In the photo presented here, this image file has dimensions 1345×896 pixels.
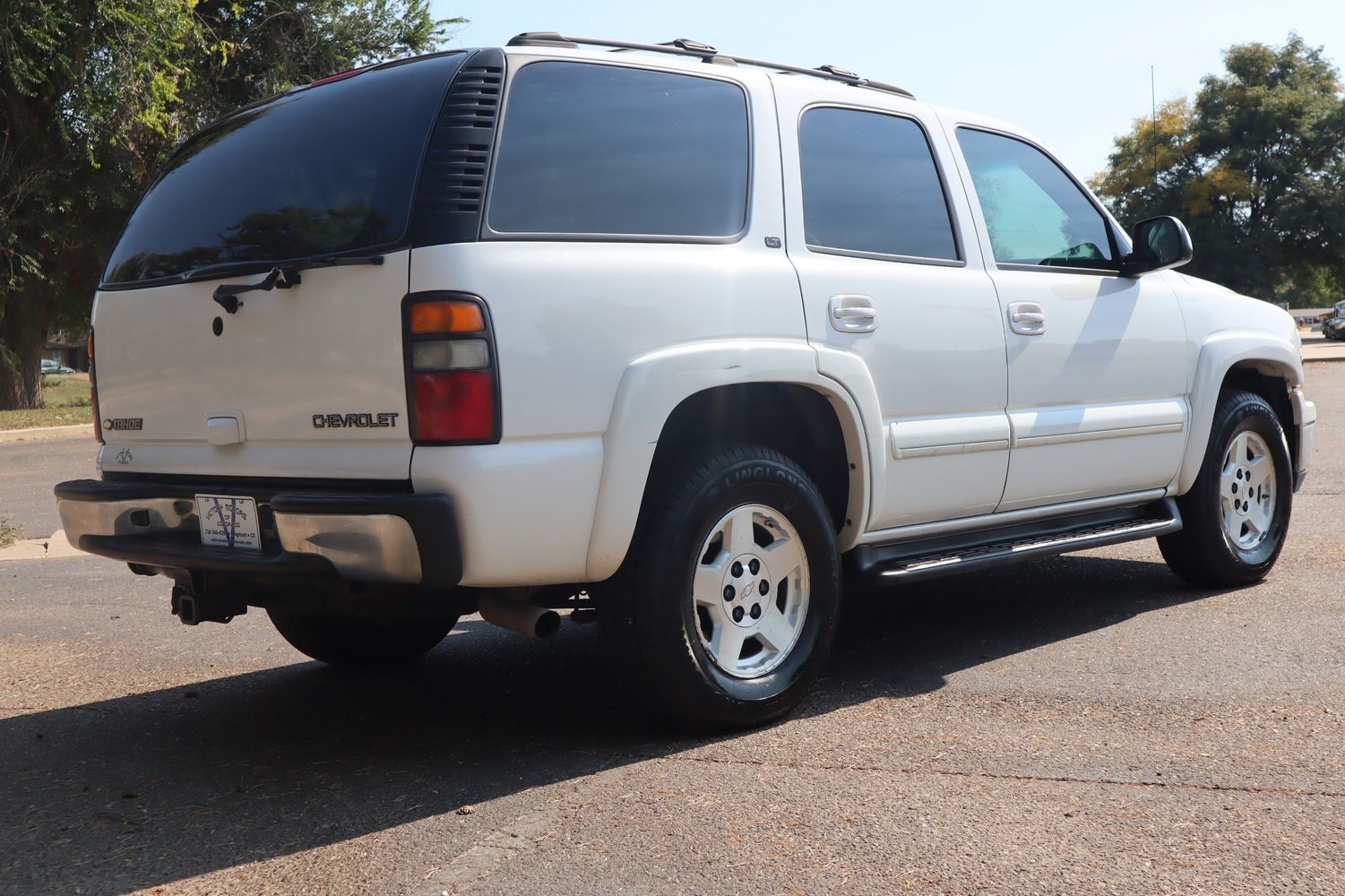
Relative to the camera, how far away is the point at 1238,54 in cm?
5262

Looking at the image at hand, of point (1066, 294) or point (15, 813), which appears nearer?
point (15, 813)

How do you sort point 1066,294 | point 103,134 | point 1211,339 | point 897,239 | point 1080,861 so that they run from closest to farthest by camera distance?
point 1080,861, point 897,239, point 1066,294, point 1211,339, point 103,134

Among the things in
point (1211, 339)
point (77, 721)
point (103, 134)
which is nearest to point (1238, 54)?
point (103, 134)

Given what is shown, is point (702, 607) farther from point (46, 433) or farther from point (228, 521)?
point (46, 433)

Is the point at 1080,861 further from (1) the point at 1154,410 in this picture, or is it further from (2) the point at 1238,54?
(2) the point at 1238,54

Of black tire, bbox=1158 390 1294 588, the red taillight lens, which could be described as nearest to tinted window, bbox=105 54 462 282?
the red taillight lens

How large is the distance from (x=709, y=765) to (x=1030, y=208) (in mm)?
2785

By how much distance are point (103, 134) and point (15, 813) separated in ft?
66.6

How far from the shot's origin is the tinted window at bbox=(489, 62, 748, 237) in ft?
12.4

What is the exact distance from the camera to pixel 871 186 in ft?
15.6

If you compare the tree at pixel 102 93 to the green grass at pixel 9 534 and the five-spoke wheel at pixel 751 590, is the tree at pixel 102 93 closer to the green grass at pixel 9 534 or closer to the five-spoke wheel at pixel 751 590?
the green grass at pixel 9 534

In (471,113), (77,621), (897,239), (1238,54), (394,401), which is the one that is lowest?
(77,621)

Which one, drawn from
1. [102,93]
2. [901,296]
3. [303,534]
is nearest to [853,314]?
[901,296]

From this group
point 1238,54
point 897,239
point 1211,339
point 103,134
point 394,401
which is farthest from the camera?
point 1238,54
